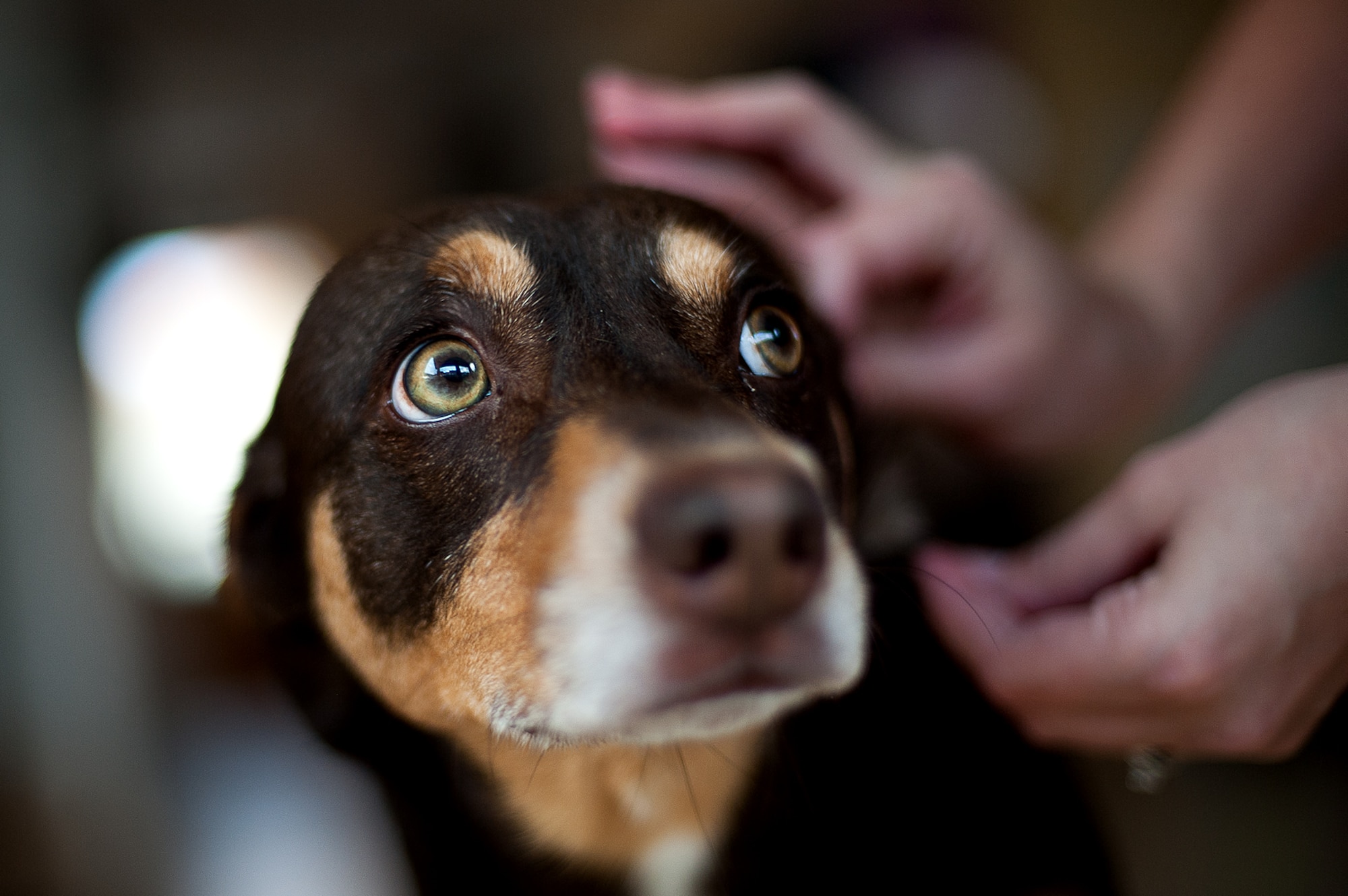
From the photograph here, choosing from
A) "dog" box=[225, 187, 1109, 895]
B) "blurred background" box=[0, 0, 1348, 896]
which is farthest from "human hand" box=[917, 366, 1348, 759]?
"blurred background" box=[0, 0, 1348, 896]

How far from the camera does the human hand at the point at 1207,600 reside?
134cm

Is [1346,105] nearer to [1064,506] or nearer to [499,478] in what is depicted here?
[499,478]

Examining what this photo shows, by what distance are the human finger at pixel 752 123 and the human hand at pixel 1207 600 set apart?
3.96ft

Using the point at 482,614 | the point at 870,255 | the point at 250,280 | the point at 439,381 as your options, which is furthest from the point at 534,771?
the point at 250,280

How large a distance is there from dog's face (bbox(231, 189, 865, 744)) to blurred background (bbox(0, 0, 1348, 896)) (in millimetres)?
1763

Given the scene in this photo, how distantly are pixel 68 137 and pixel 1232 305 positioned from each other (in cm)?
541

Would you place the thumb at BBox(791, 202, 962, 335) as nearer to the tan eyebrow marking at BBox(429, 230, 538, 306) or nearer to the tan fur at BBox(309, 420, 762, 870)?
the tan eyebrow marking at BBox(429, 230, 538, 306)

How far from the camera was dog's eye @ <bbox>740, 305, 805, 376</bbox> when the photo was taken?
59.8 inches

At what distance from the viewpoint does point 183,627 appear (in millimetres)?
5312

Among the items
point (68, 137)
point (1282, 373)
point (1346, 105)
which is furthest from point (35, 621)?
point (1282, 373)

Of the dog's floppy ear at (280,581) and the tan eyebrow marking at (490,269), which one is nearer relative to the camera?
the tan eyebrow marking at (490,269)

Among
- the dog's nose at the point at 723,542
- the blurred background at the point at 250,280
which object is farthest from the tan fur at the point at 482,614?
the blurred background at the point at 250,280

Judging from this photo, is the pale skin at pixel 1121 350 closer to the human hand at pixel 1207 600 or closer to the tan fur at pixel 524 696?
the human hand at pixel 1207 600

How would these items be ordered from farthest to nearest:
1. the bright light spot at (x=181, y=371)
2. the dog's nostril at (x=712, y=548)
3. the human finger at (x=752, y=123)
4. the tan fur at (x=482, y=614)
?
the bright light spot at (x=181, y=371), the human finger at (x=752, y=123), the tan fur at (x=482, y=614), the dog's nostril at (x=712, y=548)
